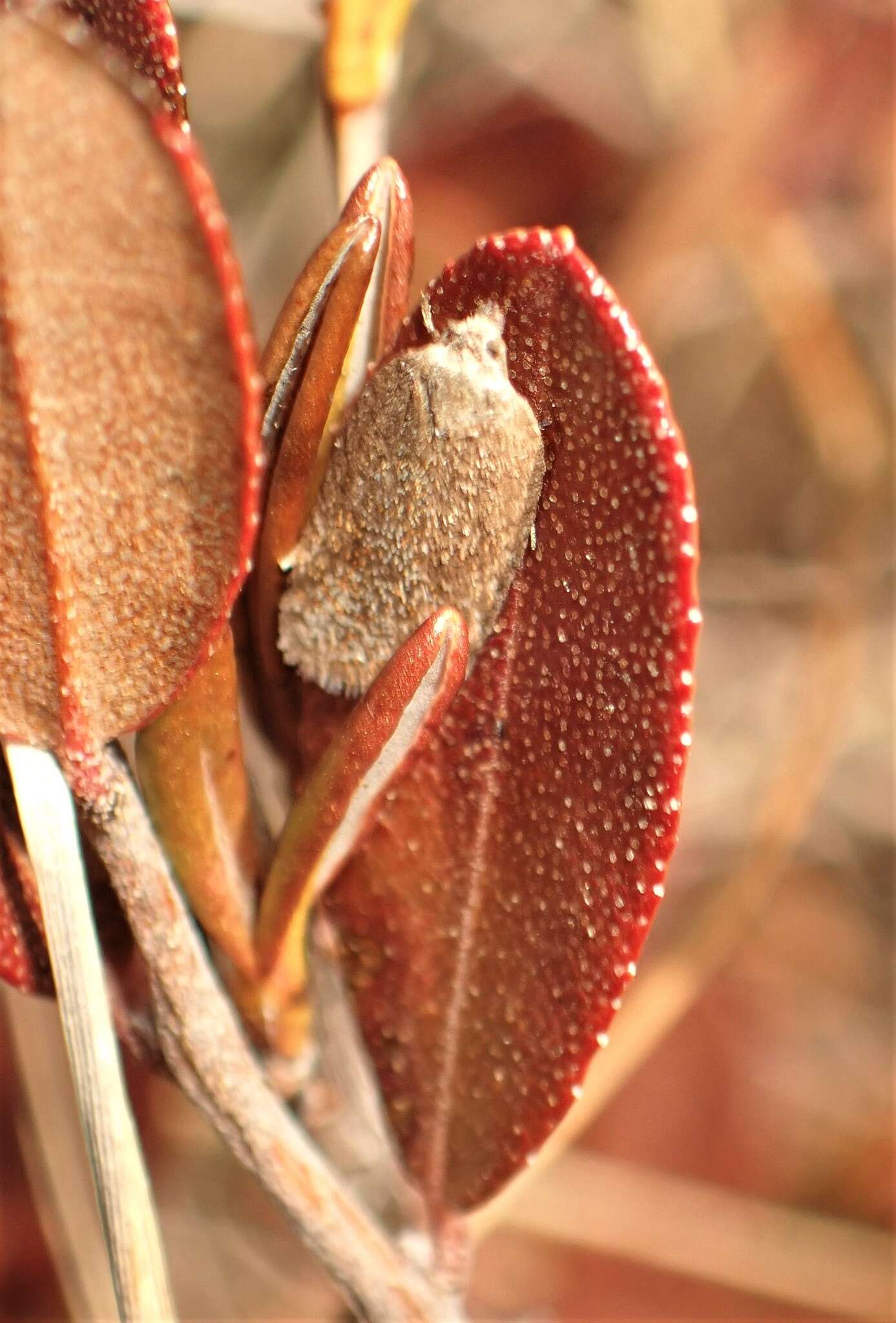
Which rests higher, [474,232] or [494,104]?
[494,104]

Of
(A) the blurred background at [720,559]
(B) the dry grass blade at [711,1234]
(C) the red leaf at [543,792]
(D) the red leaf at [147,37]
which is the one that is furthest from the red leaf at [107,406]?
(B) the dry grass blade at [711,1234]

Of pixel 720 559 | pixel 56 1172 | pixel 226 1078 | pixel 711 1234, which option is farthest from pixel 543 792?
pixel 720 559

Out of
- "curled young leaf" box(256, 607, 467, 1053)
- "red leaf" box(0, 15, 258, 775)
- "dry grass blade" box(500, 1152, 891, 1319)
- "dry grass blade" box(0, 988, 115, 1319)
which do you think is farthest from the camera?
"dry grass blade" box(500, 1152, 891, 1319)

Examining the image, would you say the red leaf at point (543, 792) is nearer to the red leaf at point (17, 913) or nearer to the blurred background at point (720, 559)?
the red leaf at point (17, 913)

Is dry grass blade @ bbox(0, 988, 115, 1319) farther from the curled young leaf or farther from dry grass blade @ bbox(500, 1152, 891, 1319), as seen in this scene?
dry grass blade @ bbox(500, 1152, 891, 1319)

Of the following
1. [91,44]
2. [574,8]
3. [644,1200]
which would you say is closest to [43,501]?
[91,44]

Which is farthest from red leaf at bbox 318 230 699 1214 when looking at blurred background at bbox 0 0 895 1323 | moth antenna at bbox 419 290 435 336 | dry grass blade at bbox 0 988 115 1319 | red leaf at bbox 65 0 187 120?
blurred background at bbox 0 0 895 1323

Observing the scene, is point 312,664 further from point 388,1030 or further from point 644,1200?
point 644,1200
